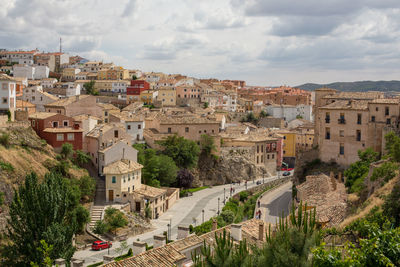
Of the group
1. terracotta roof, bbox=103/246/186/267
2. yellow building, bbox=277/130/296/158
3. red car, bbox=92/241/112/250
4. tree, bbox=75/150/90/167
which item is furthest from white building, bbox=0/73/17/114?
yellow building, bbox=277/130/296/158

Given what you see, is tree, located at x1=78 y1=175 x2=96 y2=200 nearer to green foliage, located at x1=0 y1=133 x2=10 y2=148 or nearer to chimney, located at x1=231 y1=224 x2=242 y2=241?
green foliage, located at x1=0 y1=133 x2=10 y2=148

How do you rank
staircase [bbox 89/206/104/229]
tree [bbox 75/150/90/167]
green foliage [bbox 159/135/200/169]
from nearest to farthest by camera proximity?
staircase [bbox 89/206/104/229] < tree [bbox 75/150/90/167] < green foliage [bbox 159/135/200/169]

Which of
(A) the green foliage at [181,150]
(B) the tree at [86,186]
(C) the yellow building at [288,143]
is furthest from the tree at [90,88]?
(B) the tree at [86,186]

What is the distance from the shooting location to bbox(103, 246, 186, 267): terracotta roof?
50.5ft

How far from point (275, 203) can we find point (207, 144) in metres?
13.4

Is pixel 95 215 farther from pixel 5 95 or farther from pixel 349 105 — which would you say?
pixel 349 105

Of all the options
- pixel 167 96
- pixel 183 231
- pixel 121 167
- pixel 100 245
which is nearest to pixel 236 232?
pixel 183 231

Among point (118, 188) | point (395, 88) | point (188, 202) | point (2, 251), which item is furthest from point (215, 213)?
point (395, 88)

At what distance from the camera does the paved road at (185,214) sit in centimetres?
2718

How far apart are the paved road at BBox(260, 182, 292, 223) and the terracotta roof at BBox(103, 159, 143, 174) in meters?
10.9

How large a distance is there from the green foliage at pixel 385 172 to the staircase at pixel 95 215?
17973mm

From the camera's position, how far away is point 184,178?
4719 centimetres

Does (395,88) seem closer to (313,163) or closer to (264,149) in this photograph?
(264,149)

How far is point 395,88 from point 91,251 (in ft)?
368
